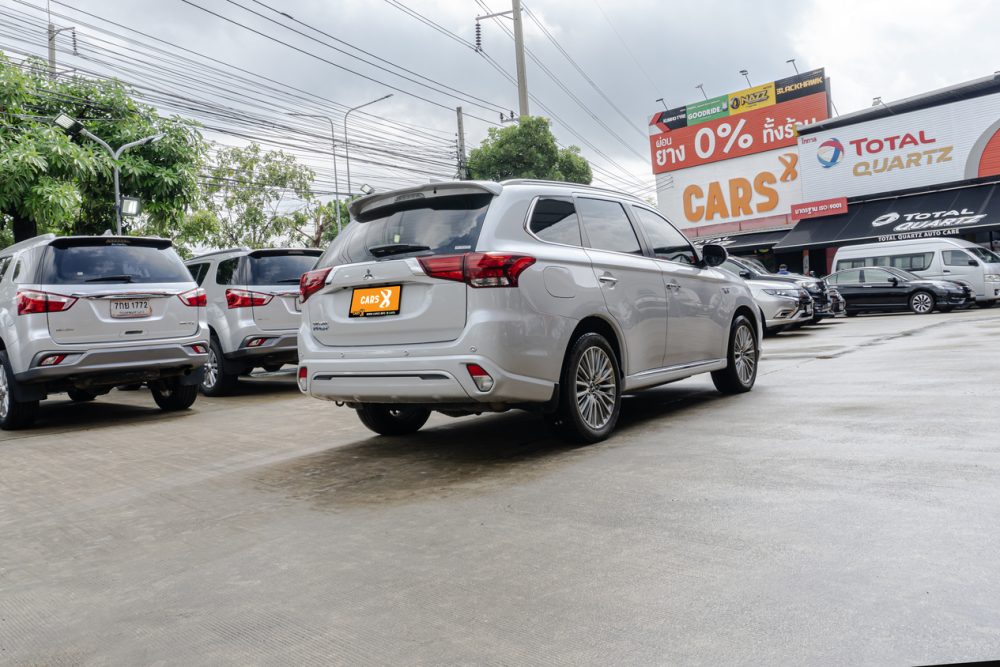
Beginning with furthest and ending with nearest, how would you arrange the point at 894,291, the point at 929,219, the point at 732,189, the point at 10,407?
the point at 732,189
the point at 929,219
the point at 894,291
the point at 10,407

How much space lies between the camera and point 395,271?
527 centimetres

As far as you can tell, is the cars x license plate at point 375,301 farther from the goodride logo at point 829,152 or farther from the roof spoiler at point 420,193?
the goodride logo at point 829,152

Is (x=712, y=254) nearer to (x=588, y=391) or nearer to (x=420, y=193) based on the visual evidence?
(x=588, y=391)

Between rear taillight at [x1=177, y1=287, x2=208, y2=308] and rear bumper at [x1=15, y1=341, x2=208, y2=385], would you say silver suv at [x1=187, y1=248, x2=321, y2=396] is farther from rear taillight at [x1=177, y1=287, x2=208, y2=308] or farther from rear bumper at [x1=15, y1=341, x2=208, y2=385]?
rear bumper at [x1=15, y1=341, x2=208, y2=385]

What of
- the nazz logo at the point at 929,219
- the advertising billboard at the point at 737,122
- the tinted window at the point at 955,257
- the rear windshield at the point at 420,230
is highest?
the advertising billboard at the point at 737,122

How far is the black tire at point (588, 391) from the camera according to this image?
5496 mm

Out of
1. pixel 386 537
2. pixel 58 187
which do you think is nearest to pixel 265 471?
pixel 386 537

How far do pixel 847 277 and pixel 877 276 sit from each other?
2.65ft

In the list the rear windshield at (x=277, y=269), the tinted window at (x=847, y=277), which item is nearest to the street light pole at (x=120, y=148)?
the rear windshield at (x=277, y=269)


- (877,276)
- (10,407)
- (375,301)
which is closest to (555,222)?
(375,301)

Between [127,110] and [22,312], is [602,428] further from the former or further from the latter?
[127,110]

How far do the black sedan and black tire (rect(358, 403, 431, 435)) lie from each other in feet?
61.5

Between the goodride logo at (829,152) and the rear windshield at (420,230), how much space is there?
3103cm

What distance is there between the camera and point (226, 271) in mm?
10945
